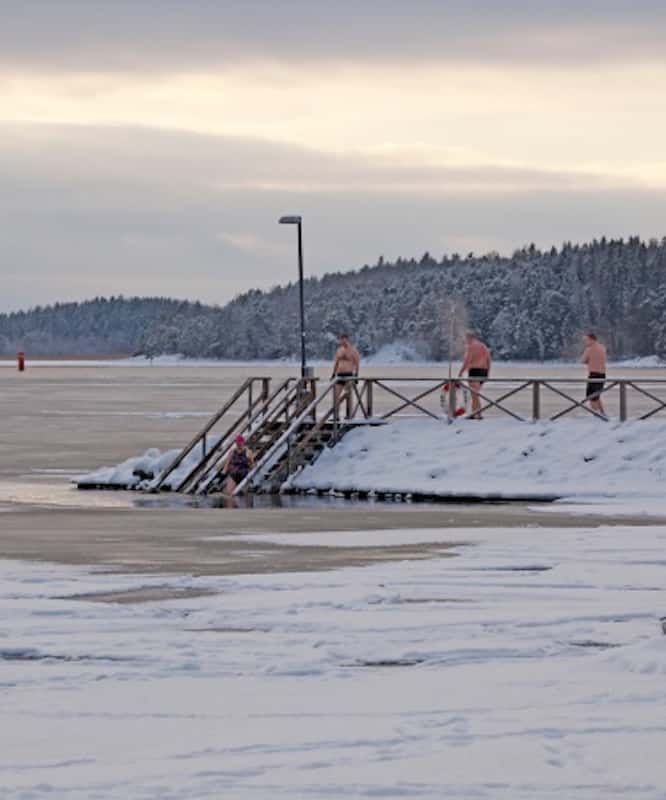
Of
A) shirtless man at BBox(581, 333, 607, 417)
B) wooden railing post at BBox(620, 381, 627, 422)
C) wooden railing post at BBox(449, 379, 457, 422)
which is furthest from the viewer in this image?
shirtless man at BBox(581, 333, 607, 417)

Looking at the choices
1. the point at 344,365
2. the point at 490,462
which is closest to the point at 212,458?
the point at 344,365

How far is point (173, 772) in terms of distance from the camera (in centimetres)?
833

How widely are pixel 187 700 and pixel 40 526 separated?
11.8 meters

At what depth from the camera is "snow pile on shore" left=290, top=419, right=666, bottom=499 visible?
28.4 m

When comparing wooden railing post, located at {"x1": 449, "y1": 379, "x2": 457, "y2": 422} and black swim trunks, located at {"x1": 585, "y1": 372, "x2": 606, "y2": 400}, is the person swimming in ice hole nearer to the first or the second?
wooden railing post, located at {"x1": 449, "y1": 379, "x2": 457, "y2": 422}

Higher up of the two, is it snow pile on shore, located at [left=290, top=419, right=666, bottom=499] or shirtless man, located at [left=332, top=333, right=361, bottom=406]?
shirtless man, located at [left=332, top=333, right=361, bottom=406]

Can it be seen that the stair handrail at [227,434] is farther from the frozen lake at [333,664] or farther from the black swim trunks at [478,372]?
the frozen lake at [333,664]

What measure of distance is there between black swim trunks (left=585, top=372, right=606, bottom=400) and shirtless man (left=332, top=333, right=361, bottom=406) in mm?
4036

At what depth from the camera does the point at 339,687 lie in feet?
33.9

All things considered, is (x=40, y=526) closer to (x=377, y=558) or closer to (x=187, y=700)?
(x=377, y=558)

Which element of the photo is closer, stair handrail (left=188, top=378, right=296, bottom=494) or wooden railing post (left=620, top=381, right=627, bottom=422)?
wooden railing post (left=620, top=381, right=627, bottom=422)

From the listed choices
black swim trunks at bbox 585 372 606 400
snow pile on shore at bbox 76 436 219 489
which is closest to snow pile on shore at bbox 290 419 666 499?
black swim trunks at bbox 585 372 606 400

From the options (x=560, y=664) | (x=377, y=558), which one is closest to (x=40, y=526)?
(x=377, y=558)

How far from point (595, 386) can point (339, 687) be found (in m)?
23.0
